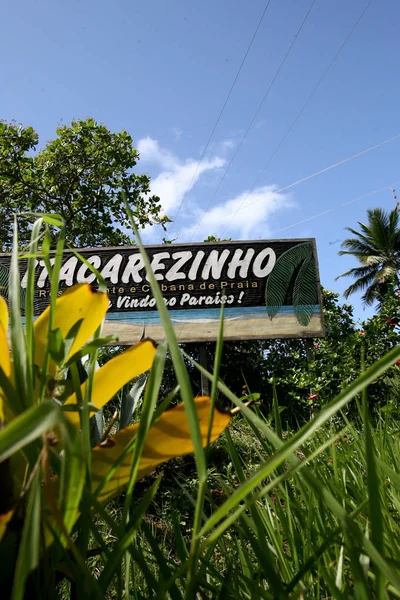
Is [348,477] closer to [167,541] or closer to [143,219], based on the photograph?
[167,541]

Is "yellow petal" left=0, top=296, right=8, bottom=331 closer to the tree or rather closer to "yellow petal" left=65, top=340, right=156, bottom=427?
"yellow petal" left=65, top=340, right=156, bottom=427

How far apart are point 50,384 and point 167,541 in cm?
218

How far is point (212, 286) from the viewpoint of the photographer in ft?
22.0

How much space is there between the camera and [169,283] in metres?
6.76

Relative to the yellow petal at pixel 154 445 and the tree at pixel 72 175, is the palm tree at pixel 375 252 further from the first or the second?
the yellow petal at pixel 154 445

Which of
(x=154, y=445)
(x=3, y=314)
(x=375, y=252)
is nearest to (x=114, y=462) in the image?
(x=154, y=445)

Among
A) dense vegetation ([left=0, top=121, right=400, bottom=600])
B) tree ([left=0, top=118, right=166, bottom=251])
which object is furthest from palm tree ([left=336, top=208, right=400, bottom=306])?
dense vegetation ([left=0, top=121, right=400, bottom=600])

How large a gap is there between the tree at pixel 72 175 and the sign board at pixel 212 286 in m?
3.18

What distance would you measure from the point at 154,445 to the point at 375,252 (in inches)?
1201

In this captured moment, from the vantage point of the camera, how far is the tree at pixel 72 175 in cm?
975

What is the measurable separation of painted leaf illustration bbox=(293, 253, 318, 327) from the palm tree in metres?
21.0

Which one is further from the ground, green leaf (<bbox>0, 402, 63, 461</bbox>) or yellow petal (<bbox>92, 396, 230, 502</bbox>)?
green leaf (<bbox>0, 402, 63, 461</bbox>)

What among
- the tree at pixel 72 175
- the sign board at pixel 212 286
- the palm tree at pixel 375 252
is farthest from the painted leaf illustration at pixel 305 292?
the palm tree at pixel 375 252

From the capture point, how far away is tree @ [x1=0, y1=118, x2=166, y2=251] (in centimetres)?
975
